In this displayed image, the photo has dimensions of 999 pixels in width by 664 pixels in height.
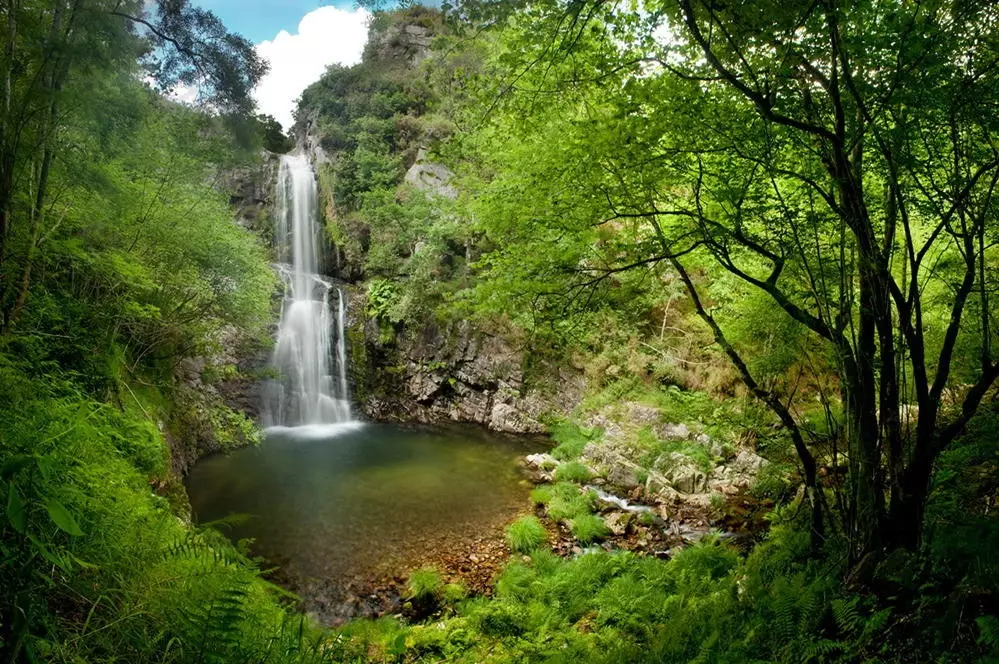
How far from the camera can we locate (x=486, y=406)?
1588 centimetres

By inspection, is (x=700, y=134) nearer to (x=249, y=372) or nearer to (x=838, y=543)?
(x=838, y=543)

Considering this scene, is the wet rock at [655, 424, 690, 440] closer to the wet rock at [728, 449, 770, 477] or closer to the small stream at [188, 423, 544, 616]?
the wet rock at [728, 449, 770, 477]

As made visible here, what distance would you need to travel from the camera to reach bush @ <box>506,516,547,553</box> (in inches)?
303

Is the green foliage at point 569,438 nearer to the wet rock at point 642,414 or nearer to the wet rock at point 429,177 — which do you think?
the wet rock at point 642,414

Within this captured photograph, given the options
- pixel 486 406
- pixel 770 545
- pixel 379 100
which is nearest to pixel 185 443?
pixel 486 406

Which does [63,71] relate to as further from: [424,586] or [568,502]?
[568,502]

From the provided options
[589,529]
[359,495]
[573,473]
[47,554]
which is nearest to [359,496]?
[359,495]

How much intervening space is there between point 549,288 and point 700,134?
172 cm

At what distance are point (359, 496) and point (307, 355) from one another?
30.5 feet

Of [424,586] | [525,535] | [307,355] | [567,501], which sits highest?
[307,355]

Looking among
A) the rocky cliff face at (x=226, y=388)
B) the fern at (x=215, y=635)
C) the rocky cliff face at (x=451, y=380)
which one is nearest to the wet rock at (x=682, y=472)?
the rocky cliff face at (x=451, y=380)

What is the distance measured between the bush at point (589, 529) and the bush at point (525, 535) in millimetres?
527

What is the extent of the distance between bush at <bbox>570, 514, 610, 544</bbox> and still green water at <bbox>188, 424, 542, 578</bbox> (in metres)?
1.46

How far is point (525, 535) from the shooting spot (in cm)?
783
